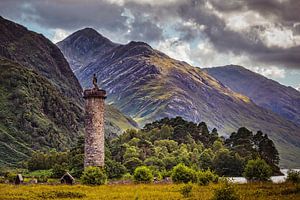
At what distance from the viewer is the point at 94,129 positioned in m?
83.5

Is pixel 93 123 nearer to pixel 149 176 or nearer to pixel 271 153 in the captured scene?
pixel 149 176

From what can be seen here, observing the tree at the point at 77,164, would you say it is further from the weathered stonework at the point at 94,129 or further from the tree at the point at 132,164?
the weathered stonework at the point at 94,129

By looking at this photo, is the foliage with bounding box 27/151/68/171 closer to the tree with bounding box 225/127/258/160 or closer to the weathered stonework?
the weathered stonework

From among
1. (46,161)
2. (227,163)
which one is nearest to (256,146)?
(227,163)

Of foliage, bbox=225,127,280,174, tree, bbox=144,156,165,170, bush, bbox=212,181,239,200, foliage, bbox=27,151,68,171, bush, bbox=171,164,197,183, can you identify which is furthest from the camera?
foliage, bbox=225,127,280,174

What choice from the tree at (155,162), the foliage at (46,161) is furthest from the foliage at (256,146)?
the foliage at (46,161)

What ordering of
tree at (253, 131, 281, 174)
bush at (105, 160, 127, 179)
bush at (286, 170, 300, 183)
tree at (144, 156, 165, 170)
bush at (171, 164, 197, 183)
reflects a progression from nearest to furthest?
1. bush at (286, 170, 300, 183)
2. bush at (171, 164, 197, 183)
3. bush at (105, 160, 127, 179)
4. tree at (144, 156, 165, 170)
5. tree at (253, 131, 281, 174)

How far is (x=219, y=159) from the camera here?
418 feet

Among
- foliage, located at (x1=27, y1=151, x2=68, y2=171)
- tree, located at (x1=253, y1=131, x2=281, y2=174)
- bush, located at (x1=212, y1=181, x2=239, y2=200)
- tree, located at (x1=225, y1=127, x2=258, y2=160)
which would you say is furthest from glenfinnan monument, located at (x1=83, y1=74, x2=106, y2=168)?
tree, located at (x1=253, y1=131, x2=281, y2=174)

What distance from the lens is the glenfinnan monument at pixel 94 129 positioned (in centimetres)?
8294

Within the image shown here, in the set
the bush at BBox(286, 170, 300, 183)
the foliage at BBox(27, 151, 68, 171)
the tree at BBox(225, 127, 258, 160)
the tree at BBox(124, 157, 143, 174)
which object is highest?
the tree at BBox(225, 127, 258, 160)

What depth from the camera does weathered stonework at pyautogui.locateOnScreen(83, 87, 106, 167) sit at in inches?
3265

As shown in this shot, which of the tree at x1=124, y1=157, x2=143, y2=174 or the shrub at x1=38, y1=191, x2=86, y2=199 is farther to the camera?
the tree at x1=124, y1=157, x2=143, y2=174

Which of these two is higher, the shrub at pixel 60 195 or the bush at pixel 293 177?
the bush at pixel 293 177
